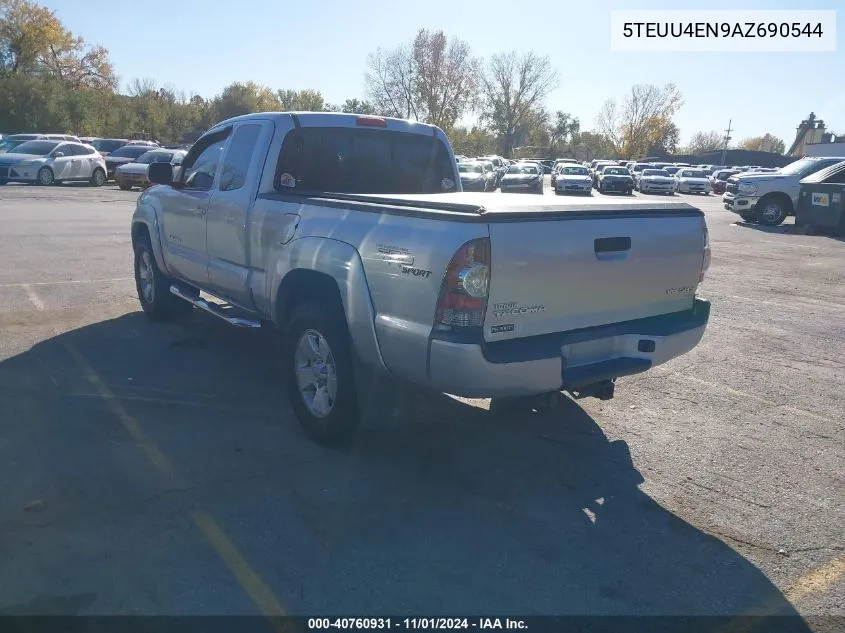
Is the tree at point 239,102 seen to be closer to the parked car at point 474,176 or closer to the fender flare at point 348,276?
the parked car at point 474,176

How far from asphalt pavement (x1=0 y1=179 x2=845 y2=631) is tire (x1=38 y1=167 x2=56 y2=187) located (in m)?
23.6

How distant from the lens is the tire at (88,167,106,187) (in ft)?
96.4

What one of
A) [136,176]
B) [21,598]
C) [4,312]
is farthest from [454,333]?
[136,176]

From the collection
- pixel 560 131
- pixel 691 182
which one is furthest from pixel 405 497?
pixel 560 131

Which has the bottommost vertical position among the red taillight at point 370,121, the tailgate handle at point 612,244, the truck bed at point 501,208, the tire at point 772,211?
the tire at point 772,211

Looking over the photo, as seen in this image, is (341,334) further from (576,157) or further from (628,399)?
(576,157)

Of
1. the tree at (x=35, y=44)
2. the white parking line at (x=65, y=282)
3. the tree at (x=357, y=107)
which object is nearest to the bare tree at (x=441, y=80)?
the tree at (x=357, y=107)

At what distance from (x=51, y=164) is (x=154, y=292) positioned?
77.2 ft

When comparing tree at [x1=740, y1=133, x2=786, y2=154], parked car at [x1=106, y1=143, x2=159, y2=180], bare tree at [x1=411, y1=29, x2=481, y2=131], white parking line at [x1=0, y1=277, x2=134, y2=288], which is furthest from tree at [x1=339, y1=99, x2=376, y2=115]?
tree at [x1=740, y1=133, x2=786, y2=154]

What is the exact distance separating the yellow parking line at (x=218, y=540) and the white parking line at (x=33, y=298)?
3544 mm

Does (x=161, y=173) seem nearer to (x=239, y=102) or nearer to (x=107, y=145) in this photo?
(x=107, y=145)

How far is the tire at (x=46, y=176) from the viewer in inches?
1088

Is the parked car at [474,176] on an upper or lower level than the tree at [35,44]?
lower

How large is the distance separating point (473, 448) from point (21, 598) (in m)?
2.71
